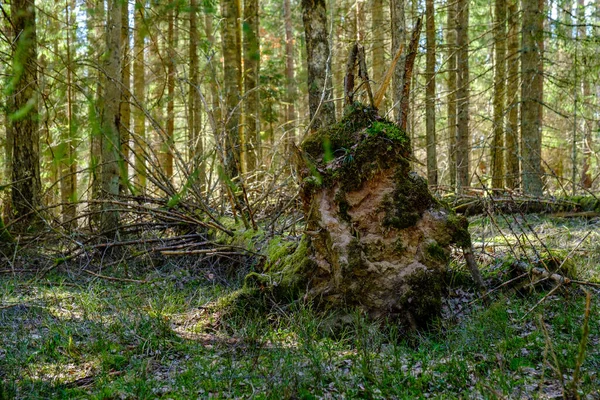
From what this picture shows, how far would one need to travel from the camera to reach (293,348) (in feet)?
12.6

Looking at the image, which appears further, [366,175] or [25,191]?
[25,191]

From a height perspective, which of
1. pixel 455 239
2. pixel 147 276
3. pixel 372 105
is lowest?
pixel 147 276

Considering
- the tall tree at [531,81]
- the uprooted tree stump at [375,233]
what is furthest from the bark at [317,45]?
the tall tree at [531,81]

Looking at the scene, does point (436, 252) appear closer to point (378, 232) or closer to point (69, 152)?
point (378, 232)

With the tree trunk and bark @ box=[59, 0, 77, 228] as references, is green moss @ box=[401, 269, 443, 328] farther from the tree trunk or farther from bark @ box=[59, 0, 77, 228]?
the tree trunk

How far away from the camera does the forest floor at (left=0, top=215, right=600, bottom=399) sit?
3.12 meters

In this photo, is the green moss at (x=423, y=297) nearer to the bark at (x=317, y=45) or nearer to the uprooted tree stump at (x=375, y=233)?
the uprooted tree stump at (x=375, y=233)

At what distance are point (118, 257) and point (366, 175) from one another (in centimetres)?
447

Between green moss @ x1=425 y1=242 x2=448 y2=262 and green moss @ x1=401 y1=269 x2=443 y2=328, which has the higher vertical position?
green moss @ x1=425 y1=242 x2=448 y2=262

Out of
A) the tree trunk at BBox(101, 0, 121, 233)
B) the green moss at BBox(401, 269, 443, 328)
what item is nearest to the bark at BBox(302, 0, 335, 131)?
the tree trunk at BBox(101, 0, 121, 233)

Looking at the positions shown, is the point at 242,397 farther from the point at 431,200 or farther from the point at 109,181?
the point at 109,181

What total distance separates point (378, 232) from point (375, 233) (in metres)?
0.03

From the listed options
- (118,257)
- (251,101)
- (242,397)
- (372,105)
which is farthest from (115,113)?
(251,101)

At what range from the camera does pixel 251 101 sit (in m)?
14.7
